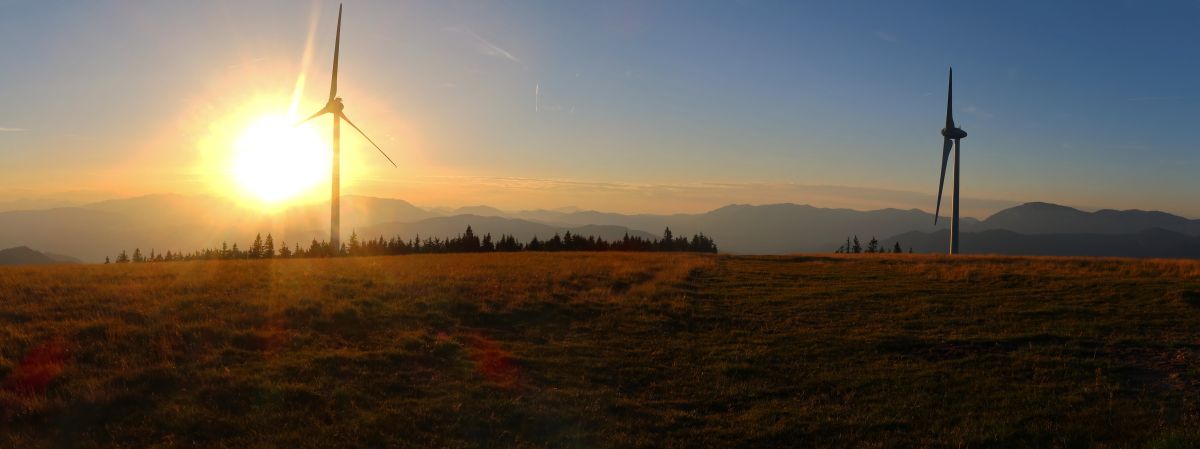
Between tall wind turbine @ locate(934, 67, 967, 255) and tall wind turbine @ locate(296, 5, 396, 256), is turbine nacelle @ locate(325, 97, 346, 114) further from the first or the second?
tall wind turbine @ locate(934, 67, 967, 255)

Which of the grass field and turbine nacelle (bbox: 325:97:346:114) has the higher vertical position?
turbine nacelle (bbox: 325:97:346:114)

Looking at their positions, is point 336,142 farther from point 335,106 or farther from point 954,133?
point 954,133

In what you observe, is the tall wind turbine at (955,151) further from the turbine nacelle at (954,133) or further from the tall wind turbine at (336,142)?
the tall wind turbine at (336,142)

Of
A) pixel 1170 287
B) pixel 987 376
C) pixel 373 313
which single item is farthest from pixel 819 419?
pixel 1170 287

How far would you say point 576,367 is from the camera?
50.5ft

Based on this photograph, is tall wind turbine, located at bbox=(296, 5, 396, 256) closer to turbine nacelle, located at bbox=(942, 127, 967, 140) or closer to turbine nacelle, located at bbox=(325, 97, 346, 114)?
turbine nacelle, located at bbox=(325, 97, 346, 114)

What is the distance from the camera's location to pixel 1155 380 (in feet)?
44.1

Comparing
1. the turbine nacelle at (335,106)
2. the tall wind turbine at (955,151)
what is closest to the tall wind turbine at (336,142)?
the turbine nacelle at (335,106)

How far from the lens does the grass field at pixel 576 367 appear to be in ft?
34.3

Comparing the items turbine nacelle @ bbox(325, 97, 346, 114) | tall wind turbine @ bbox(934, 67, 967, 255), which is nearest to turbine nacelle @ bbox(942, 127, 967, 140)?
tall wind turbine @ bbox(934, 67, 967, 255)

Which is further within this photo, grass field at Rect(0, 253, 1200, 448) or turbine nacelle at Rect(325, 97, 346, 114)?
turbine nacelle at Rect(325, 97, 346, 114)

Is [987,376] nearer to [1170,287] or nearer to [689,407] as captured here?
[689,407]

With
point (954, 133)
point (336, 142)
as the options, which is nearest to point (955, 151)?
point (954, 133)

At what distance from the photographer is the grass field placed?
10469 mm
